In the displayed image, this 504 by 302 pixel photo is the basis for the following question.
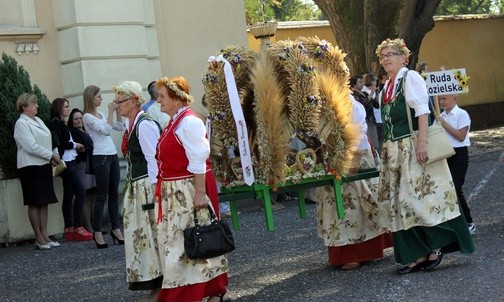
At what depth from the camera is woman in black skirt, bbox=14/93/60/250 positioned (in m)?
12.8

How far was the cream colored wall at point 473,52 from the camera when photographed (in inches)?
1148

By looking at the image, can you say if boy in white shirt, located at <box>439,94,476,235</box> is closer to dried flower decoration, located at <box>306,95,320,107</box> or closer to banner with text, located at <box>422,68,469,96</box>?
banner with text, located at <box>422,68,469,96</box>

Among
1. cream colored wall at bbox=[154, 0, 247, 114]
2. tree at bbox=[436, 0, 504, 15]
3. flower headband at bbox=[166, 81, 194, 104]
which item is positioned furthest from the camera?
tree at bbox=[436, 0, 504, 15]

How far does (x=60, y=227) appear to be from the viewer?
45.2 ft

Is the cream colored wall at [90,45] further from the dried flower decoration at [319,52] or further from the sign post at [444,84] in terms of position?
the dried flower decoration at [319,52]

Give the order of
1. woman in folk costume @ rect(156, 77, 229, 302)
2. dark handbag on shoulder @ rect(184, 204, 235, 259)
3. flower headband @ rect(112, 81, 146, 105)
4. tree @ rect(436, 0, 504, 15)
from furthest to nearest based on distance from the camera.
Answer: tree @ rect(436, 0, 504, 15)
flower headband @ rect(112, 81, 146, 105)
woman in folk costume @ rect(156, 77, 229, 302)
dark handbag on shoulder @ rect(184, 204, 235, 259)

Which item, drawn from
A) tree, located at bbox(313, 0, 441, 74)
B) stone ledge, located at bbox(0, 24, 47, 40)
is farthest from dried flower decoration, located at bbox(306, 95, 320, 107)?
tree, located at bbox(313, 0, 441, 74)

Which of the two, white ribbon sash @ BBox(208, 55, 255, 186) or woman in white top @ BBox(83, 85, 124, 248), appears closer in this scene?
white ribbon sash @ BBox(208, 55, 255, 186)

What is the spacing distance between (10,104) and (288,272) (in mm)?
5145

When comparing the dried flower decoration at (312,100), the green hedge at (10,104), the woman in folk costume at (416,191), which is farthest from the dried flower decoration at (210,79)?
the green hedge at (10,104)

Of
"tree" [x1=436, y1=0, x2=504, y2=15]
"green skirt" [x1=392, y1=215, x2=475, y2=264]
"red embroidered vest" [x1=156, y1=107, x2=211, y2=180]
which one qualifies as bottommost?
"green skirt" [x1=392, y1=215, x2=475, y2=264]

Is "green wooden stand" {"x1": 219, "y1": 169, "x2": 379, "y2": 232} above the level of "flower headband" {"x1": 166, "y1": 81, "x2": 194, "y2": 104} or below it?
below

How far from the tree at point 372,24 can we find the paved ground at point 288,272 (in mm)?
6136

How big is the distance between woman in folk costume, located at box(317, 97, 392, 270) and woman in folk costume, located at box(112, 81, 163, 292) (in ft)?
5.42
